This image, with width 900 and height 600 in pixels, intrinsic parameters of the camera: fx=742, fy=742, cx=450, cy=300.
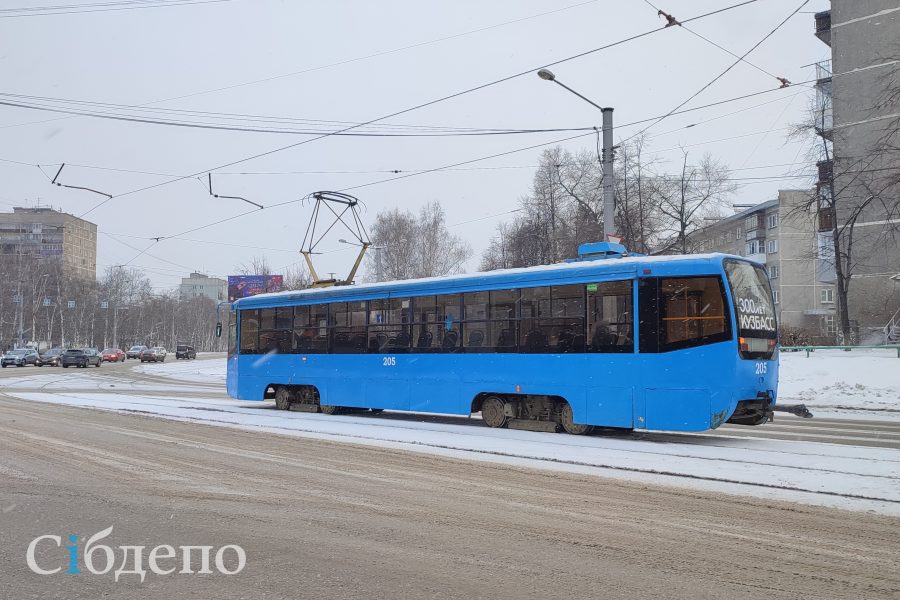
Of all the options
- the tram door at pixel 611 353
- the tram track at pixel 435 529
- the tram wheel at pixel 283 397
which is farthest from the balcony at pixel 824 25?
the tram track at pixel 435 529

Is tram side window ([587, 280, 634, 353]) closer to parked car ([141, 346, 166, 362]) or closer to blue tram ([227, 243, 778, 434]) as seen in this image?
blue tram ([227, 243, 778, 434])

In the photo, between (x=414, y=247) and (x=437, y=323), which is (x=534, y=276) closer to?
(x=437, y=323)

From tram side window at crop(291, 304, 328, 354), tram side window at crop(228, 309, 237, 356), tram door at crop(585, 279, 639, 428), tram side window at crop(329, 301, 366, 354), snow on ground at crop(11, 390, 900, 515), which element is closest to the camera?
snow on ground at crop(11, 390, 900, 515)

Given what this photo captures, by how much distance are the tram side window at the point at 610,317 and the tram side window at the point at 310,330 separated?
7302 mm

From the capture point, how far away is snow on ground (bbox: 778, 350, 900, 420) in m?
19.5

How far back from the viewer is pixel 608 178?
1803 cm

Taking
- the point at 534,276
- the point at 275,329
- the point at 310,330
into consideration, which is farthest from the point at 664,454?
the point at 275,329

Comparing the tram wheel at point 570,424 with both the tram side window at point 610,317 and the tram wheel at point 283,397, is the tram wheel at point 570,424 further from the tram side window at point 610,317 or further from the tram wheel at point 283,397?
the tram wheel at point 283,397

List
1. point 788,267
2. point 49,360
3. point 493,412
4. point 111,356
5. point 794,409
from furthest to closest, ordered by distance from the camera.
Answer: point 111,356
point 788,267
point 49,360
point 493,412
point 794,409

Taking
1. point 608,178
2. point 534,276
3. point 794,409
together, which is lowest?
point 794,409

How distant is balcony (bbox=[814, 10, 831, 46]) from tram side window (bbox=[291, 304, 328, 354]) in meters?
41.6

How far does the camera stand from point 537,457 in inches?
399

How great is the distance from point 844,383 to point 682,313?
13160 millimetres

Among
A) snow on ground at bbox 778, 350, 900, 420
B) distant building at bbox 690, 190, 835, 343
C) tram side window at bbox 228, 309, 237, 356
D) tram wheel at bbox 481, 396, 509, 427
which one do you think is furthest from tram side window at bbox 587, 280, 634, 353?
distant building at bbox 690, 190, 835, 343
